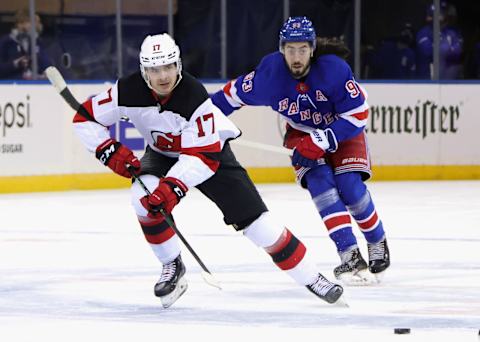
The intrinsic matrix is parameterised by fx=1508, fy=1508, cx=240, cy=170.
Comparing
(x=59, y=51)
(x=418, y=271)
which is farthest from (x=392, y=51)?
(x=418, y=271)

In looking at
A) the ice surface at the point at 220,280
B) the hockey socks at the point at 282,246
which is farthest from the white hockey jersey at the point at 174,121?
the ice surface at the point at 220,280

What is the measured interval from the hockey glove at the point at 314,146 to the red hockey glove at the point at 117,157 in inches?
41.6

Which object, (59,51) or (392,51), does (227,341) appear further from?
(392,51)

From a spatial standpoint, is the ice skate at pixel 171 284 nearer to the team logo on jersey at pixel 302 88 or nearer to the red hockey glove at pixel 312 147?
the red hockey glove at pixel 312 147

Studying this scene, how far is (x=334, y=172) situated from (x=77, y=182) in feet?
20.5

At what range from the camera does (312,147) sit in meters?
6.82

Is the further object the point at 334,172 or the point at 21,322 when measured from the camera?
the point at 334,172

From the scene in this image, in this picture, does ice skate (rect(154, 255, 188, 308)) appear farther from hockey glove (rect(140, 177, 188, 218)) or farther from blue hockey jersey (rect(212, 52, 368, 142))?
blue hockey jersey (rect(212, 52, 368, 142))

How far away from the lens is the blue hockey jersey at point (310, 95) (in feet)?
22.6

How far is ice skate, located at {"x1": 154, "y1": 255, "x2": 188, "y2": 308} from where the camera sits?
6148 millimetres

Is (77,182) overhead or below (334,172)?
below

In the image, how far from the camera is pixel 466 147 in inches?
578

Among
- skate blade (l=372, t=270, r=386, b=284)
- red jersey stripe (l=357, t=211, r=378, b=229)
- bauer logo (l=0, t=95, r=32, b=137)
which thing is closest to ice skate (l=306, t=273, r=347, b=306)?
skate blade (l=372, t=270, r=386, b=284)

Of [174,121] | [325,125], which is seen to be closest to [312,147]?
[325,125]
